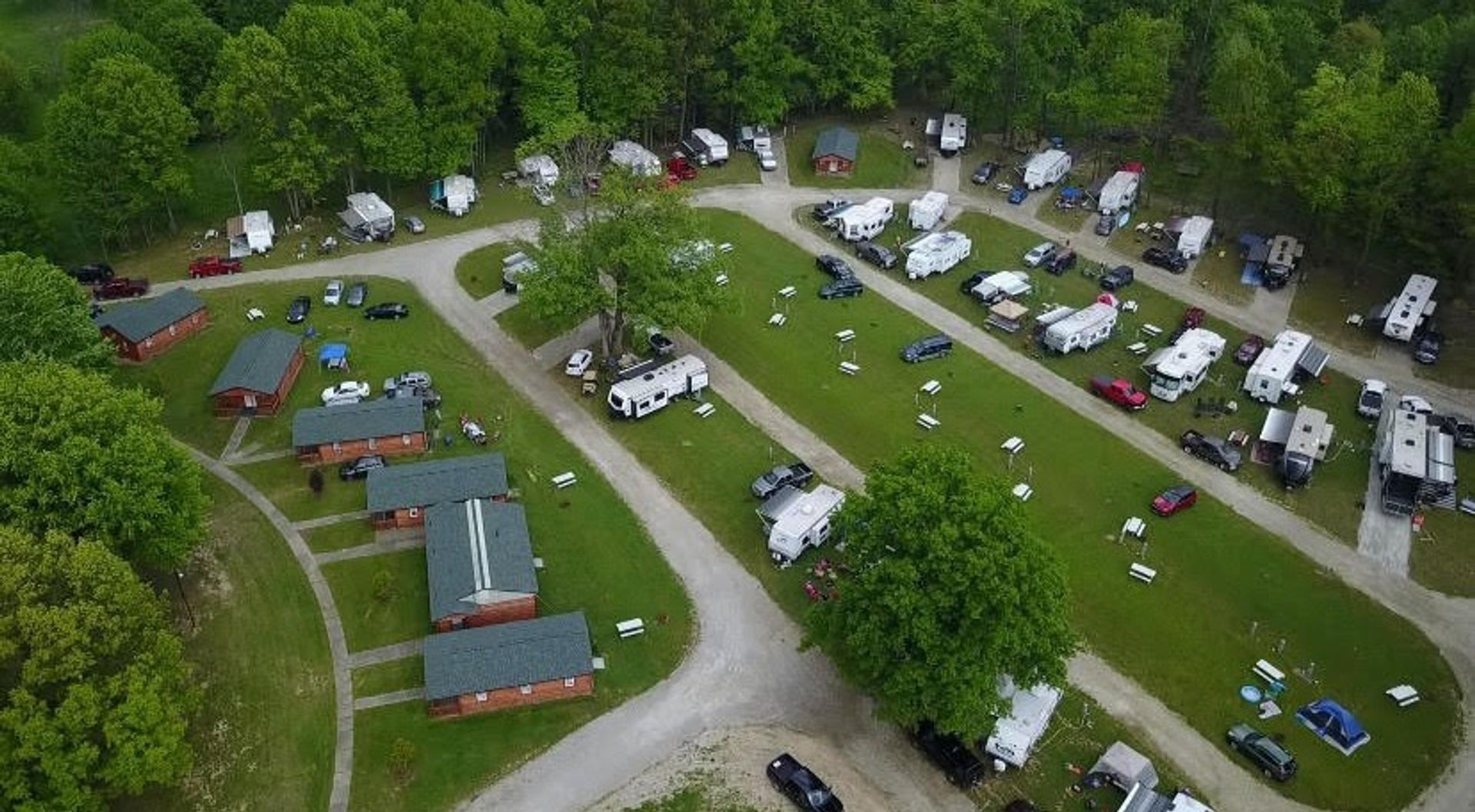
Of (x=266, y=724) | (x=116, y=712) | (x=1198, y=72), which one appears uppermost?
(x=1198, y=72)

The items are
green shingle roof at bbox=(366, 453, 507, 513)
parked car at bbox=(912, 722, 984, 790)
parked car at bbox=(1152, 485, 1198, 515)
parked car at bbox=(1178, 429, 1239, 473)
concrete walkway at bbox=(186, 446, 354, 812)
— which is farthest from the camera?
parked car at bbox=(1178, 429, 1239, 473)

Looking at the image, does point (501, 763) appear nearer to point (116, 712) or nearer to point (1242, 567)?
point (116, 712)

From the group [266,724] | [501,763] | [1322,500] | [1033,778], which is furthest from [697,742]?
[1322,500]

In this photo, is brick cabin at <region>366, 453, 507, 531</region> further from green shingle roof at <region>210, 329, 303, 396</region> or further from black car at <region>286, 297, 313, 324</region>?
black car at <region>286, 297, 313, 324</region>

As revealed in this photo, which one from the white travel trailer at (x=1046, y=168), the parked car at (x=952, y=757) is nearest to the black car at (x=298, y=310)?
the parked car at (x=952, y=757)

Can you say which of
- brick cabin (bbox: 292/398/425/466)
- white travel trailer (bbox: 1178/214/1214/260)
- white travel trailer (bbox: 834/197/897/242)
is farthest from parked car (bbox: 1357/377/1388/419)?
brick cabin (bbox: 292/398/425/466)

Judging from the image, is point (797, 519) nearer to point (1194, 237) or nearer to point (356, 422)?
point (356, 422)
